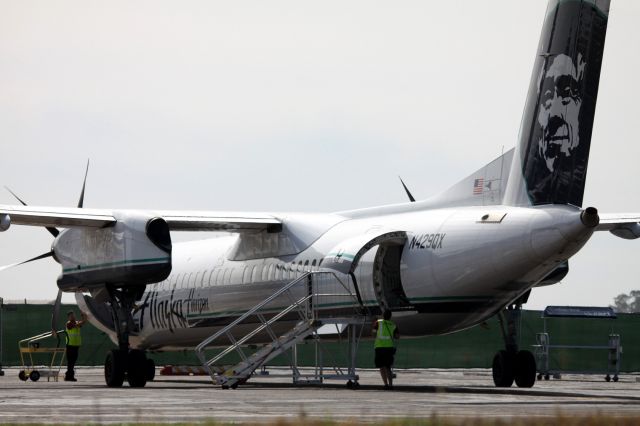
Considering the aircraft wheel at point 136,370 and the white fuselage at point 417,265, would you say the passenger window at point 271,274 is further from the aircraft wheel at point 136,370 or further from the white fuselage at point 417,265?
the aircraft wheel at point 136,370

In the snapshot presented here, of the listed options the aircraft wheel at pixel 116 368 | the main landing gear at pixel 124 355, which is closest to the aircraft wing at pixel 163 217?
the main landing gear at pixel 124 355

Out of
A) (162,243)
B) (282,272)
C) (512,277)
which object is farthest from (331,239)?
(512,277)

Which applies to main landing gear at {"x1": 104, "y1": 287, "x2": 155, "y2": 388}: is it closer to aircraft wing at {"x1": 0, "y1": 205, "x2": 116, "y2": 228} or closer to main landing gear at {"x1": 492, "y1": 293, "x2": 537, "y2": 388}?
aircraft wing at {"x1": 0, "y1": 205, "x2": 116, "y2": 228}

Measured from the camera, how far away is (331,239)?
2670cm

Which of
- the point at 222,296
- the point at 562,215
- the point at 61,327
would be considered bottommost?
the point at 61,327

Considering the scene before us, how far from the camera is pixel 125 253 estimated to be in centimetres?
2597

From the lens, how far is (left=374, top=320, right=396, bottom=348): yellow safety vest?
922 inches

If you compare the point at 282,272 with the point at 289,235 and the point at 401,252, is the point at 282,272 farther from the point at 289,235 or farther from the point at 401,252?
the point at 401,252

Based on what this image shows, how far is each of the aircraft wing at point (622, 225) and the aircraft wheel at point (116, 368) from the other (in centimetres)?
1057

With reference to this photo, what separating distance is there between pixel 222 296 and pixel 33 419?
15.5 m

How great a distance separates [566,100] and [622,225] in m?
5.46

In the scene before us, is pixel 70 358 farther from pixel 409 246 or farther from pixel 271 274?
pixel 409 246

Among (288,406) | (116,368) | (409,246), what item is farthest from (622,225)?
(288,406)

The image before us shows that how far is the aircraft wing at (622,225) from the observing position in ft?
85.9
